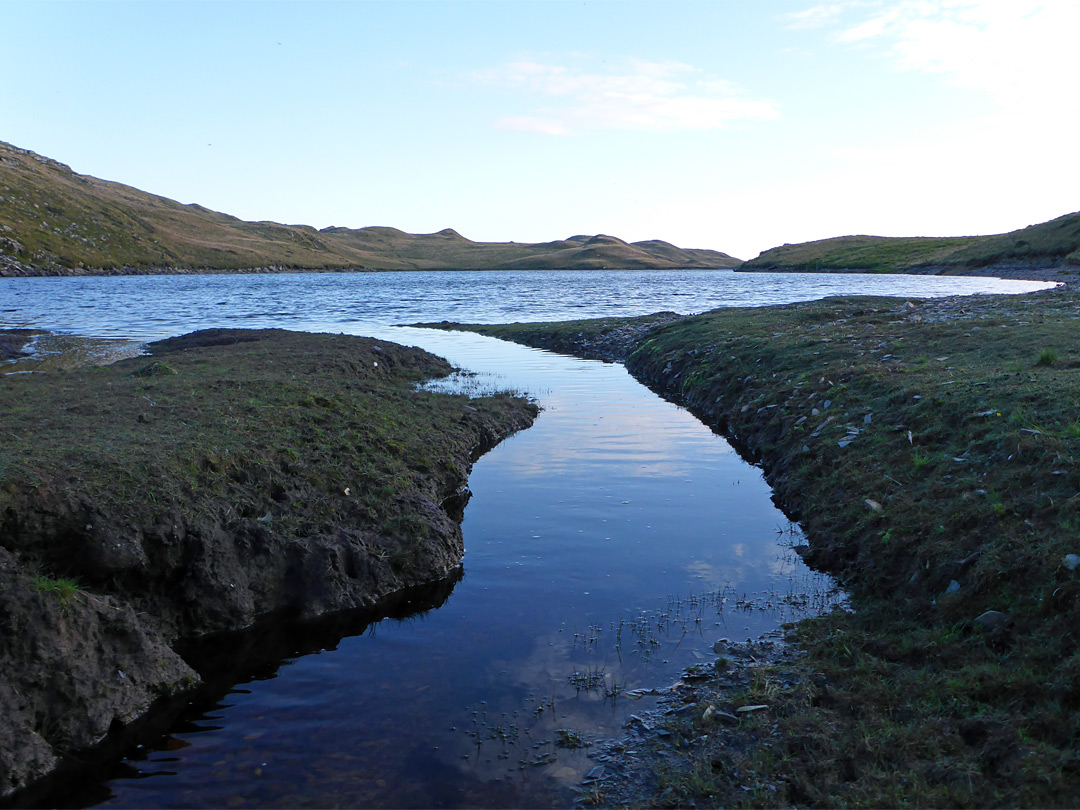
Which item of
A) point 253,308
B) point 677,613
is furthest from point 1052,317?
point 253,308

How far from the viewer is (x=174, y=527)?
361 inches

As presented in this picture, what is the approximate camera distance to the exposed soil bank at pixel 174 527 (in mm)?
7129

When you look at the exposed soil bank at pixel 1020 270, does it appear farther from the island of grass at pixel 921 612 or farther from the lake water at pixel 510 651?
the lake water at pixel 510 651

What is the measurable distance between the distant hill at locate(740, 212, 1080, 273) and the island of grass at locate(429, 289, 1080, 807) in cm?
5959

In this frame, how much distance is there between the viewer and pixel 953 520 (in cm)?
931

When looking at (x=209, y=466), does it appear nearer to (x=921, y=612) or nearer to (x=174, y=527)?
(x=174, y=527)

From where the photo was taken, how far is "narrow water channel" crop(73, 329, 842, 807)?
254 inches

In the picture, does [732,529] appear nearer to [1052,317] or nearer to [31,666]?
[31,666]

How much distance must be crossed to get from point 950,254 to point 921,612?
4361 inches

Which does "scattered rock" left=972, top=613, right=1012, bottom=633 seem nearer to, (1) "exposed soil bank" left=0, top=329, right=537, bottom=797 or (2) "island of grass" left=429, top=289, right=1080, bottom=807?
(2) "island of grass" left=429, top=289, right=1080, bottom=807

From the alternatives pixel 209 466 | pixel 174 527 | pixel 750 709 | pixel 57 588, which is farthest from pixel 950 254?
pixel 57 588

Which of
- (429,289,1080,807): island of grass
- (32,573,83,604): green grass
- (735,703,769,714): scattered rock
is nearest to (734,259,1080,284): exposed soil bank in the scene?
(429,289,1080,807): island of grass

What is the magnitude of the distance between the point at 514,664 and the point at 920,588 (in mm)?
4892

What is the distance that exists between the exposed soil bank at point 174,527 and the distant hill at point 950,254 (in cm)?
6719
